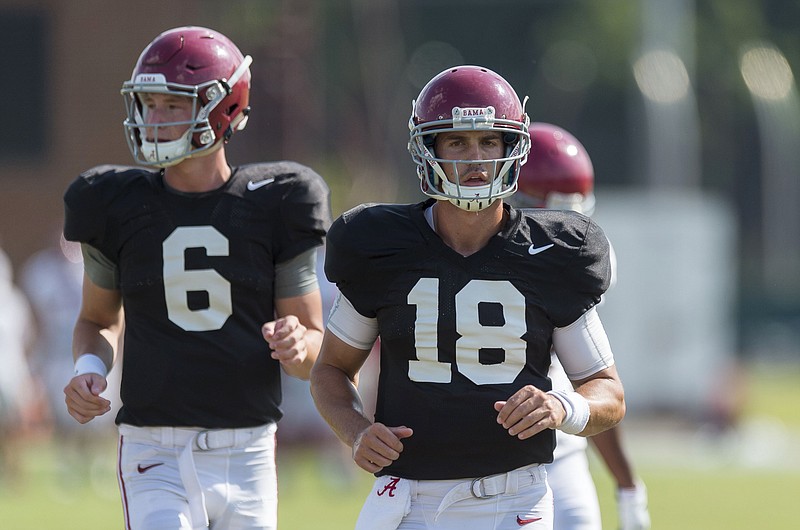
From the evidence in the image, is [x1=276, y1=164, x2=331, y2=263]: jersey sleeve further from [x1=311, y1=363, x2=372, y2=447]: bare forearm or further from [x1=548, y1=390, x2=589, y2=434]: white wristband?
[x1=548, y1=390, x2=589, y2=434]: white wristband

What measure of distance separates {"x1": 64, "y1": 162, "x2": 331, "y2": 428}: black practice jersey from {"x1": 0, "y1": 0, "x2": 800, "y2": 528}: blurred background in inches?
331

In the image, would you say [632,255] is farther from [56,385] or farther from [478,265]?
[478,265]

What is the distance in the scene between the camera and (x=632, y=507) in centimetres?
582

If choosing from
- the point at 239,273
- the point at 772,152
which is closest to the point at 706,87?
the point at 772,152

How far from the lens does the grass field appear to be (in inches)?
448

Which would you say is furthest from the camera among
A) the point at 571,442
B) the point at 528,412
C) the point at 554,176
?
the point at 554,176

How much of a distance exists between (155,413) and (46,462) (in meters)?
11.4

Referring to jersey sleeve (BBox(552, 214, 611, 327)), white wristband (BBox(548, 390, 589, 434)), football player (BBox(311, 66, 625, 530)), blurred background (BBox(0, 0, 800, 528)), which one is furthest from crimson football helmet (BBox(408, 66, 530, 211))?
blurred background (BBox(0, 0, 800, 528))

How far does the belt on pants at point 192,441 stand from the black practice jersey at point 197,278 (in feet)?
0.09

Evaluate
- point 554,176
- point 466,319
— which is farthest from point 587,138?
point 466,319

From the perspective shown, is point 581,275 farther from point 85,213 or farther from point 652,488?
point 652,488

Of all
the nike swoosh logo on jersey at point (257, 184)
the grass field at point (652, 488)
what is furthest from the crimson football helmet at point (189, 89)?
the grass field at point (652, 488)

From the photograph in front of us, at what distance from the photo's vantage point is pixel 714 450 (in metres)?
17.8

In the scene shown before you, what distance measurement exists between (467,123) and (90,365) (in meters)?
1.70
